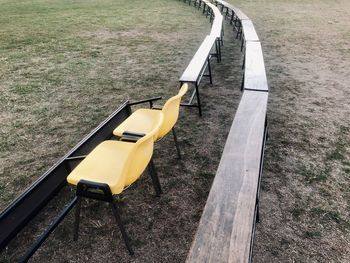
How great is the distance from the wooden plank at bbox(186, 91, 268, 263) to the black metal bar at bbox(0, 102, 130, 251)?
1.40 meters

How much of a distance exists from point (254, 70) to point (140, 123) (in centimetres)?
190

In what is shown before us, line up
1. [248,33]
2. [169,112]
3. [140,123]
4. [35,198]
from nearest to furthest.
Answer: [35,198] < [169,112] < [140,123] < [248,33]

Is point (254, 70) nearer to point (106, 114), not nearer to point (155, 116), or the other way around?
point (155, 116)

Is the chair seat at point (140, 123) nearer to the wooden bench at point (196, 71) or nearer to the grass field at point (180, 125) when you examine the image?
the grass field at point (180, 125)

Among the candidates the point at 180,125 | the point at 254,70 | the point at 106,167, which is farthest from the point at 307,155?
the point at 106,167

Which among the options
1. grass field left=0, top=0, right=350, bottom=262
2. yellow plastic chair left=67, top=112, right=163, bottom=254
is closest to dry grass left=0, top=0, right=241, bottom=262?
grass field left=0, top=0, right=350, bottom=262

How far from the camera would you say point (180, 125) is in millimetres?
4090

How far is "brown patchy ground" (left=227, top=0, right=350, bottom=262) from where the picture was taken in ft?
7.89

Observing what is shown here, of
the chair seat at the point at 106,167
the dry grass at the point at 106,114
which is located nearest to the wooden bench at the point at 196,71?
the dry grass at the point at 106,114

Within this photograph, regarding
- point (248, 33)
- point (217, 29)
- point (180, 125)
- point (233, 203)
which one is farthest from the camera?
point (217, 29)

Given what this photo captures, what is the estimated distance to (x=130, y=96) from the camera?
490 centimetres

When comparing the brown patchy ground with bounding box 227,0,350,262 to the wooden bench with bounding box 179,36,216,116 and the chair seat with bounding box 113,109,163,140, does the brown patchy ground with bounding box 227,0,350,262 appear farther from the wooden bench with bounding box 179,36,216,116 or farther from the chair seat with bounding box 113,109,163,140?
the chair seat with bounding box 113,109,163,140

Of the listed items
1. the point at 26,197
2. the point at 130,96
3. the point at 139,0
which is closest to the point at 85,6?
the point at 139,0

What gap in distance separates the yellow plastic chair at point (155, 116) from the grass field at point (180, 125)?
0.48 meters
